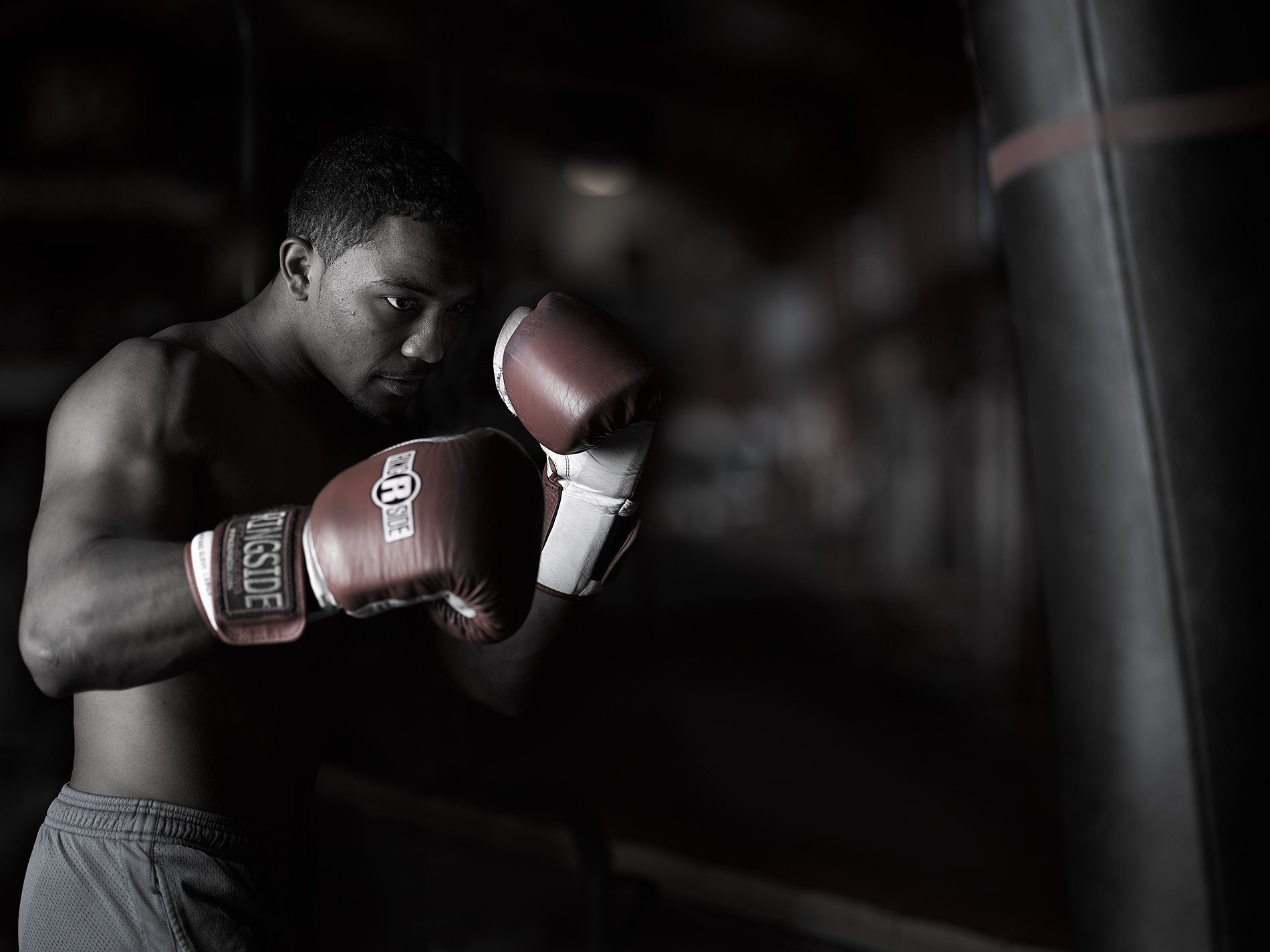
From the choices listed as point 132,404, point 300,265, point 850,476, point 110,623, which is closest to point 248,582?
point 110,623

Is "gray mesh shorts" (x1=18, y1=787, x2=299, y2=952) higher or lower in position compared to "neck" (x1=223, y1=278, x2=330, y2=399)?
lower

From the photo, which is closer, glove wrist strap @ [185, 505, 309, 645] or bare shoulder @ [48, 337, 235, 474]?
glove wrist strap @ [185, 505, 309, 645]

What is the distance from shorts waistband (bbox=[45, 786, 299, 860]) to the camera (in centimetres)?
132

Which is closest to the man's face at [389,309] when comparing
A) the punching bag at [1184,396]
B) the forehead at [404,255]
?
the forehead at [404,255]

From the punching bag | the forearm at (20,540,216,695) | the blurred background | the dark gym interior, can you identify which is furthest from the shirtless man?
the punching bag

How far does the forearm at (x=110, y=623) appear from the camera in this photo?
106 centimetres

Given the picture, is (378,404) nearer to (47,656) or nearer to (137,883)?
(47,656)

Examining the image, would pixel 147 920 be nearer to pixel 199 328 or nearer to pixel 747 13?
pixel 199 328

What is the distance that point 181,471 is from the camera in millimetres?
1259

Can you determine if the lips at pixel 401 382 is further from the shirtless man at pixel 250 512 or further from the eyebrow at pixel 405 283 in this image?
the eyebrow at pixel 405 283

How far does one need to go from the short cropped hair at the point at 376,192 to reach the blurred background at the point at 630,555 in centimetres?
53

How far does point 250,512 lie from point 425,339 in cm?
34


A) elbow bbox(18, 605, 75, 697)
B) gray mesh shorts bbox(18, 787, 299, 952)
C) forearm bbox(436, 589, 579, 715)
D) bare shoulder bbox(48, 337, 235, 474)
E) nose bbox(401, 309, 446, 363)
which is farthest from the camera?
forearm bbox(436, 589, 579, 715)

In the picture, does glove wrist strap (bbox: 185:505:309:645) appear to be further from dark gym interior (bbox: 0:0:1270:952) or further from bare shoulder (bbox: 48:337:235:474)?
dark gym interior (bbox: 0:0:1270:952)
